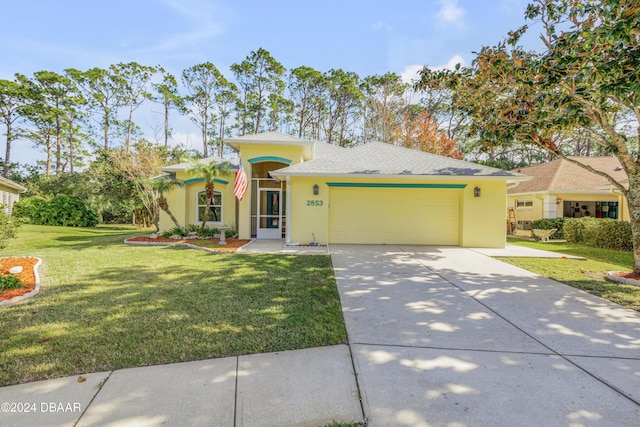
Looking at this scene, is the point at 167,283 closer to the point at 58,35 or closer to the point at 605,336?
the point at 605,336

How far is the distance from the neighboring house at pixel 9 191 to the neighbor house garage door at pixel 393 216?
800 inches

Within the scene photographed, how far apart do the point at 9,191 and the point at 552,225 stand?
34.5 metres

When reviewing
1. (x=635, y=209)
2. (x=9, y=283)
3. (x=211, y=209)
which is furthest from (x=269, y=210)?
(x=635, y=209)

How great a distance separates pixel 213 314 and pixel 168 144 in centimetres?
3116

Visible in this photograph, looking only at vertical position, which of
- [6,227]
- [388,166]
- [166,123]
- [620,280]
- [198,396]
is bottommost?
[198,396]

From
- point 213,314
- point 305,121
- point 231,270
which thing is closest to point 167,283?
point 231,270

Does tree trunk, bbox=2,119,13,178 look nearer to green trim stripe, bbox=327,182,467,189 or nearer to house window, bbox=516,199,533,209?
green trim stripe, bbox=327,182,467,189

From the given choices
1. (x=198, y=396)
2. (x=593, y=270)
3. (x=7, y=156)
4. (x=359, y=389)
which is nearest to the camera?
(x=198, y=396)

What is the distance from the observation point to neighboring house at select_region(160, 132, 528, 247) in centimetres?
1140

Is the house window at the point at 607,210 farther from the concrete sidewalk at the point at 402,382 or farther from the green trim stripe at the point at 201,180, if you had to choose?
the green trim stripe at the point at 201,180

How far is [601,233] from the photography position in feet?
40.8

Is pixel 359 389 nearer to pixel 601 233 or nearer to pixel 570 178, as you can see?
pixel 601 233

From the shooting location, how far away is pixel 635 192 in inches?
273

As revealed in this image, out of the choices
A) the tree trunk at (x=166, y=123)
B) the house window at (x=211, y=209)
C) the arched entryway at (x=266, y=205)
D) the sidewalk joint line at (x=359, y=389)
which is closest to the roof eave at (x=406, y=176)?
the arched entryway at (x=266, y=205)
